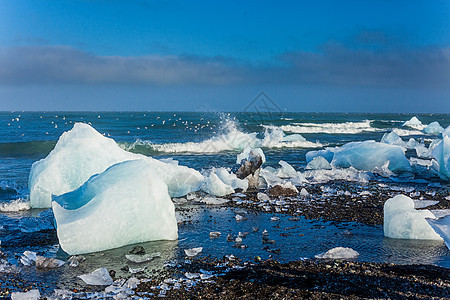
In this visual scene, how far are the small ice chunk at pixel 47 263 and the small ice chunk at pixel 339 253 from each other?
3616mm

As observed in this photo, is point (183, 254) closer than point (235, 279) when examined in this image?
No

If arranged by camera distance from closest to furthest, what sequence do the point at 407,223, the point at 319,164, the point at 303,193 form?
the point at 407,223, the point at 303,193, the point at 319,164

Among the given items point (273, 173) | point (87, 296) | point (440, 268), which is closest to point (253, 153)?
point (273, 173)

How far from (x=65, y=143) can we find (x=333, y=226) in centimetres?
631

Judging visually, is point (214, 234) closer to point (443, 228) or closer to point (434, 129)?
point (443, 228)

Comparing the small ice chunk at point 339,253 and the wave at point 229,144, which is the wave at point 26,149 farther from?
the small ice chunk at point 339,253

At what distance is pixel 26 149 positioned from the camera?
2309 cm

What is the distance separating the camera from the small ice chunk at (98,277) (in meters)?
4.57

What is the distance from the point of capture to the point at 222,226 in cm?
714

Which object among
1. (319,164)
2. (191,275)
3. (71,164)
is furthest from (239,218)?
(319,164)

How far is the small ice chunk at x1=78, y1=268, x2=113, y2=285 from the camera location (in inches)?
180

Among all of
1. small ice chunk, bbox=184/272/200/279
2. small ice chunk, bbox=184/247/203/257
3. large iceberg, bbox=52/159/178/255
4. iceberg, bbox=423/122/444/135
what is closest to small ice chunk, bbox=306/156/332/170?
large iceberg, bbox=52/159/178/255

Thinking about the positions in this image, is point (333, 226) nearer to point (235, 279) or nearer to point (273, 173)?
point (235, 279)

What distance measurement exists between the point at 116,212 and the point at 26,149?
65.7 ft
